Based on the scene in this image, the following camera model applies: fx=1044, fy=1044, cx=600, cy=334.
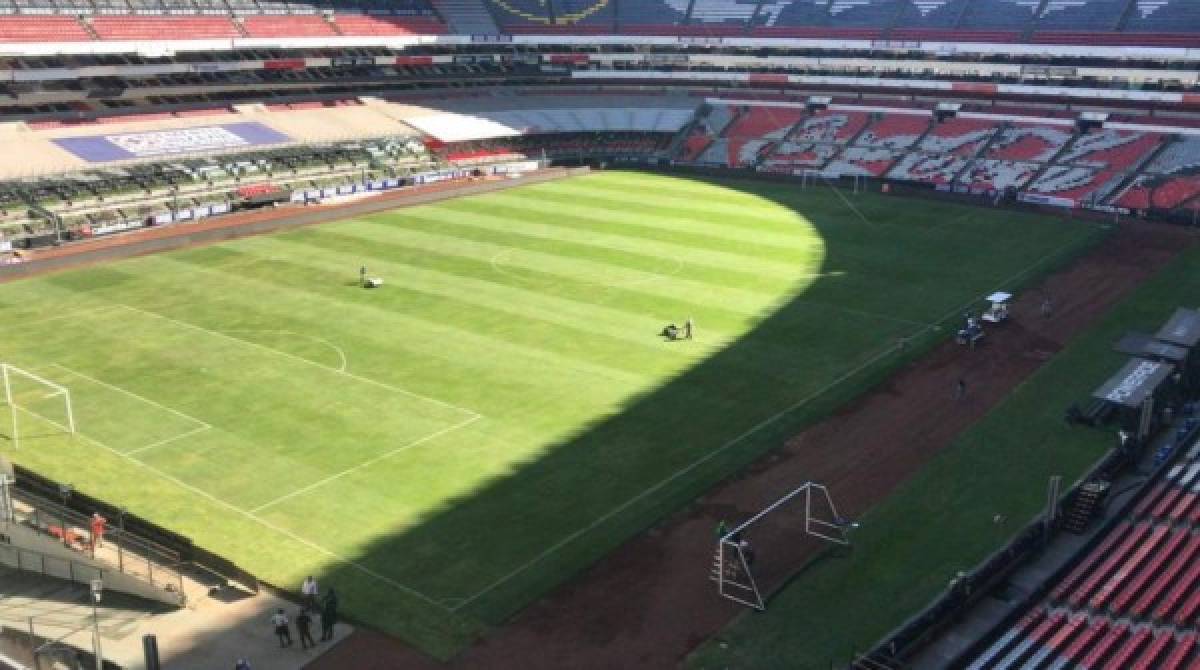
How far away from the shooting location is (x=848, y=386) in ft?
126

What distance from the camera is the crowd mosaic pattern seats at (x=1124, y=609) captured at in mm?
21516

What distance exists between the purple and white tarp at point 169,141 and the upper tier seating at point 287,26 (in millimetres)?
10557

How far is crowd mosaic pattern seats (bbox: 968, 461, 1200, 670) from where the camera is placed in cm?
2152

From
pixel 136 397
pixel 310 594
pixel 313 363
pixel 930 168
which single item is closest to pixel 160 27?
pixel 313 363

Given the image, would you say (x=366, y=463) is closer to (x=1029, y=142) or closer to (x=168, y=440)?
(x=168, y=440)

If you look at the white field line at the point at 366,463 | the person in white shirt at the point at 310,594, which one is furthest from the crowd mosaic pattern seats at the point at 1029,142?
the person in white shirt at the point at 310,594

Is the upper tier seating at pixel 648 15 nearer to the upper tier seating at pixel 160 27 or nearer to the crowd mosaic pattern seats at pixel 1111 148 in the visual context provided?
the upper tier seating at pixel 160 27

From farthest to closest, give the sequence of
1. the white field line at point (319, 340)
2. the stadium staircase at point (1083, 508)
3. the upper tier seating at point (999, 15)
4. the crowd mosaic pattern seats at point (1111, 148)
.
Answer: the upper tier seating at point (999, 15)
the crowd mosaic pattern seats at point (1111, 148)
the white field line at point (319, 340)
the stadium staircase at point (1083, 508)

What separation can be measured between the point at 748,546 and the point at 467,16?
87.7 meters

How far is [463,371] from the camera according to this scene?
40.0m

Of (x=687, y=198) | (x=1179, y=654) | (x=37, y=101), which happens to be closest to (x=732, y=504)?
(x=1179, y=654)

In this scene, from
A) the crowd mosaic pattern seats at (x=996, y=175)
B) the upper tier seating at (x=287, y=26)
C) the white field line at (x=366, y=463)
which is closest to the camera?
the white field line at (x=366, y=463)

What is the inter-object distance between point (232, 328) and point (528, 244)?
19.6 metres

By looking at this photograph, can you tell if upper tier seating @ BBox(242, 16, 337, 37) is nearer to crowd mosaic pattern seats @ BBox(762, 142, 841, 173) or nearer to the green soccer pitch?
the green soccer pitch
